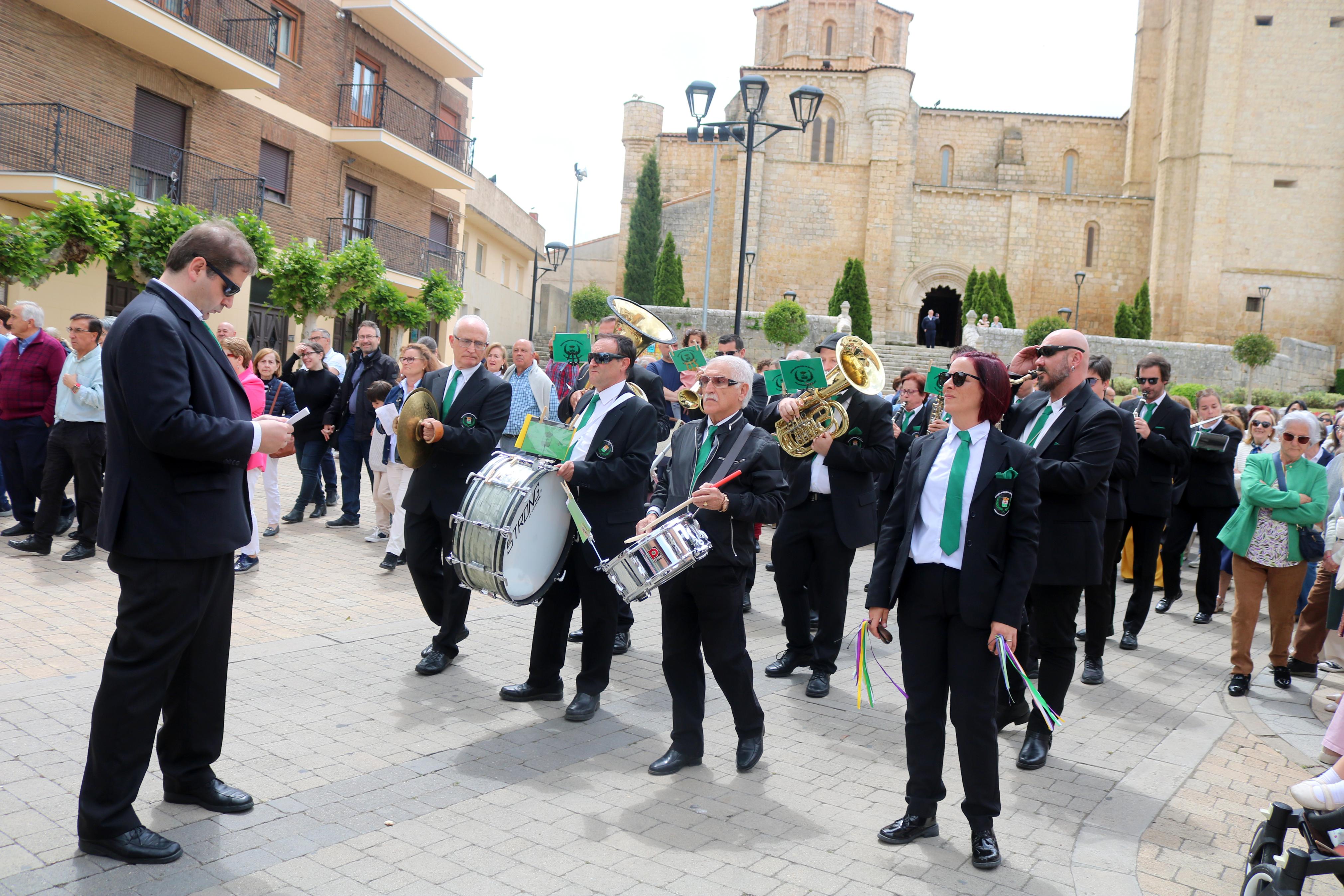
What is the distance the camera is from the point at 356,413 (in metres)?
10.5

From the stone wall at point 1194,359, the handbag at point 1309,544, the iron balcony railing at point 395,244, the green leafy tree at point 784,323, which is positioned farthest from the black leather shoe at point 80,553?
the stone wall at point 1194,359

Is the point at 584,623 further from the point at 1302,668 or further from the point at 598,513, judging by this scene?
the point at 1302,668

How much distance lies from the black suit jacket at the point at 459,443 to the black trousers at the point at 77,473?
403 centimetres

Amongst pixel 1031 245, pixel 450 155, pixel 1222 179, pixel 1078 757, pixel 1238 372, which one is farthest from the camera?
pixel 1031 245

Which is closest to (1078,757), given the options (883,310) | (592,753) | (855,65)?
(592,753)

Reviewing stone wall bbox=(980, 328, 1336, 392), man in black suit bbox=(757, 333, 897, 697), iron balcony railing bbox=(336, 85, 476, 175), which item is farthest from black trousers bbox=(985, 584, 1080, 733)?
stone wall bbox=(980, 328, 1336, 392)

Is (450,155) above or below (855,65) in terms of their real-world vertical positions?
below

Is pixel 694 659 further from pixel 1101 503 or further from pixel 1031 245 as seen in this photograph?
pixel 1031 245

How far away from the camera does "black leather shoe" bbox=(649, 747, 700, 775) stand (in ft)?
15.1

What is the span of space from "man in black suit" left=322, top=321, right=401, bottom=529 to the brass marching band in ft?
14.1

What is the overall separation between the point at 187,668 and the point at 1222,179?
49699 millimetres

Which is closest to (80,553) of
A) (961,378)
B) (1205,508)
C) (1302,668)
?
(961,378)

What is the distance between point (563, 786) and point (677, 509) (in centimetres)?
134

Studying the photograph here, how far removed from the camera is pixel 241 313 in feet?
67.6
